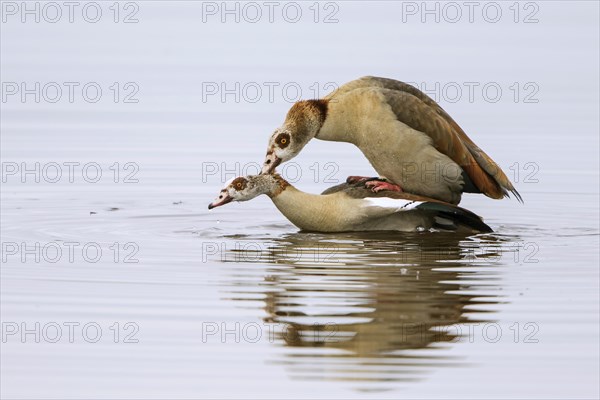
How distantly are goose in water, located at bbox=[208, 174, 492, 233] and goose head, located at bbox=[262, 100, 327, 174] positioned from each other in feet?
1.06

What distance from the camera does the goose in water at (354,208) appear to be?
16.2 metres

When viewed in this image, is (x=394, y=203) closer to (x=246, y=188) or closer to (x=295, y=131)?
(x=295, y=131)

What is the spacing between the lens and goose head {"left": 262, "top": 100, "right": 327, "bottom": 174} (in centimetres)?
1670

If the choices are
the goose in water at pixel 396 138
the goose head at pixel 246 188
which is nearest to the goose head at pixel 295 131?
the goose in water at pixel 396 138

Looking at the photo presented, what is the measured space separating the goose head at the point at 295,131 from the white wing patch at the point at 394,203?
3.60 feet

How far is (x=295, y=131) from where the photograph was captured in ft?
55.2

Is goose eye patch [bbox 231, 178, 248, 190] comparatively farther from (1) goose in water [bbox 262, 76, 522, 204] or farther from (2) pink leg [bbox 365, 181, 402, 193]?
(2) pink leg [bbox 365, 181, 402, 193]

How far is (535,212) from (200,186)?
13.2ft

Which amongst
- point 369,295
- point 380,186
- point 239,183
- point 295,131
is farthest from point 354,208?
point 369,295

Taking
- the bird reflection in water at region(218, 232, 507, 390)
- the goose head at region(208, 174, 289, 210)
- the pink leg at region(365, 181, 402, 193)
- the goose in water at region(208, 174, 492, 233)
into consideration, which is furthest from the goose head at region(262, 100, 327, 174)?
the bird reflection in water at region(218, 232, 507, 390)

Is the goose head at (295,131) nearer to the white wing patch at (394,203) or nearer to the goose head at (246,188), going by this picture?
the goose head at (246,188)

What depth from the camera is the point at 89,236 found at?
52.2 ft

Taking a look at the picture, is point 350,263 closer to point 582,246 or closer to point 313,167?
point 582,246

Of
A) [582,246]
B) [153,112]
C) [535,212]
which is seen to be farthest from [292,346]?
[153,112]
